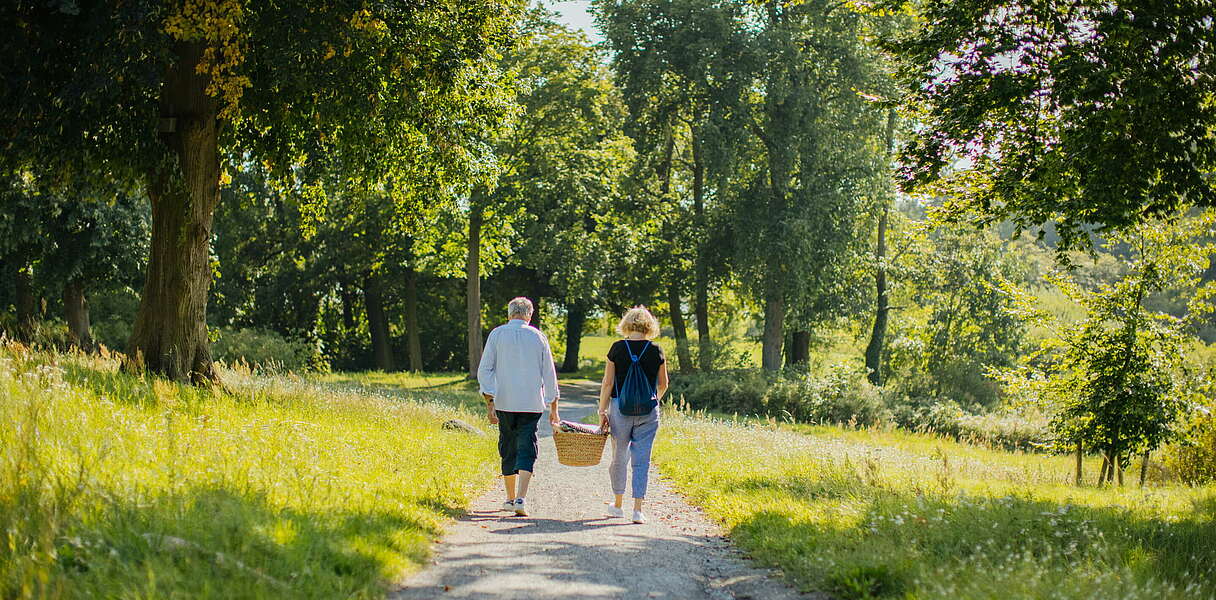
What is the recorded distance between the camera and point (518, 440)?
8.85m

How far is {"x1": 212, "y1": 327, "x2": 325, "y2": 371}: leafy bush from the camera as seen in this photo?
2962cm

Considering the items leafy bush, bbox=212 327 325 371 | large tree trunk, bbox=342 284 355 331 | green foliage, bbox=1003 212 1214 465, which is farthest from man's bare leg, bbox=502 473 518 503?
large tree trunk, bbox=342 284 355 331

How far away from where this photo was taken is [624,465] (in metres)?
8.91

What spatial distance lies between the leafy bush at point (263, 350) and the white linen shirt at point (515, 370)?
71.2 ft

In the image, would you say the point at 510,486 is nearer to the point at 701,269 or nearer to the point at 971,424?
the point at 971,424

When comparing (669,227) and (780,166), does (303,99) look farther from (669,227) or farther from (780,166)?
(669,227)

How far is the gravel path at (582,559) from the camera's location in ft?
18.5

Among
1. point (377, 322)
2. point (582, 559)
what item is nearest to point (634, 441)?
point (582, 559)

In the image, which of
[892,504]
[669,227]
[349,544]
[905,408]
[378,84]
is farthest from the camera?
[669,227]

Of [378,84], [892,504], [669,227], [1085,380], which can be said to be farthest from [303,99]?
[669,227]

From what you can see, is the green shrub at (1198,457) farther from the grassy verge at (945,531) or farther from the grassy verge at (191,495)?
the grassy verge at (191,495)

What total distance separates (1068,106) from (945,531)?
6005 millimetres

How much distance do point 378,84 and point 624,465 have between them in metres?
6.90

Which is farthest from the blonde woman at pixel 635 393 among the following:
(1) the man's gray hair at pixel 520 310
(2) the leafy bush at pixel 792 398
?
(2) the leafy bush at pixel 792 398
